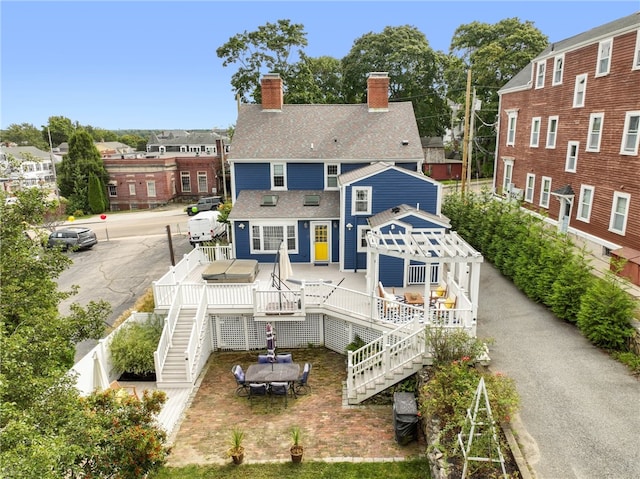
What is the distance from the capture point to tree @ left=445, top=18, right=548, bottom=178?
40.4 metres

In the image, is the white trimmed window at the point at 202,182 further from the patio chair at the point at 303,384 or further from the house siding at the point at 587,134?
the patio chair at the point at 303,384

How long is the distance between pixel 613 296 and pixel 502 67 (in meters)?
→ 36.6

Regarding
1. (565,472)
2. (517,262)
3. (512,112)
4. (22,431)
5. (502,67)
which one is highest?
(502,67)

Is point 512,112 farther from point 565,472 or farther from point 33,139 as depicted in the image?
point 33,139

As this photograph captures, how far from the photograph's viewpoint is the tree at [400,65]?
4397cm

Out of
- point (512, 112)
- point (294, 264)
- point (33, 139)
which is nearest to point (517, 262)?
point (294, 264)

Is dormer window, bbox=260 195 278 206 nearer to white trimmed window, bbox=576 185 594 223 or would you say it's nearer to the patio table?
the patio table

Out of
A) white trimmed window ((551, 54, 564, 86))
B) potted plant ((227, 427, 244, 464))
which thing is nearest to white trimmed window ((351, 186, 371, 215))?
potted plant ((227, 427, 244, 464))

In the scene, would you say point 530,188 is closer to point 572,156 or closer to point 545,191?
point 545,191

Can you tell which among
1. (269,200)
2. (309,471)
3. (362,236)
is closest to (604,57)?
(362,236)

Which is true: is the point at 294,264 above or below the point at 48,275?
below

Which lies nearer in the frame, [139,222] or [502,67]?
[139,222]

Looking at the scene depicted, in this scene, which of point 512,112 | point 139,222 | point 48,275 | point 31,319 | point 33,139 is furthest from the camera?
point 33,139

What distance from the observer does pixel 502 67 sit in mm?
40688
